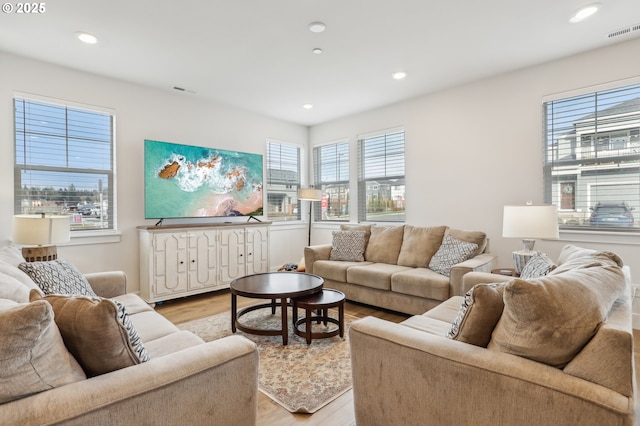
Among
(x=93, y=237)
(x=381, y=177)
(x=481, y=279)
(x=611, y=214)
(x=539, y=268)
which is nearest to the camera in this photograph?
(x=539, y=268)

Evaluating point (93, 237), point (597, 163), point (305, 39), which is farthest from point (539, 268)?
point (93, 237)

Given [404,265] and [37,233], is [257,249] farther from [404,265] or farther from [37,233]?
[37,233]

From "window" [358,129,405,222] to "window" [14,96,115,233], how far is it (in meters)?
3.44

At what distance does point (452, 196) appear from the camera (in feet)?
13.7

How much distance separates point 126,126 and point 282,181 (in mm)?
2487

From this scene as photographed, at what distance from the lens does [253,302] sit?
397 centimetres

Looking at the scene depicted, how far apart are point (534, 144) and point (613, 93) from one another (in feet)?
2.47

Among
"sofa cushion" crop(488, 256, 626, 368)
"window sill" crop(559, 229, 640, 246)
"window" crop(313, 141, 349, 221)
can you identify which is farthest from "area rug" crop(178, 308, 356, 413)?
"window" crop(313, 141, 349, 221)

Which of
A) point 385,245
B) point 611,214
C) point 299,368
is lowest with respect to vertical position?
point 299,368

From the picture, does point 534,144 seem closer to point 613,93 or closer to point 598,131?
point 598,131

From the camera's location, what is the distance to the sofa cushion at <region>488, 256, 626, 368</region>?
3.44ft

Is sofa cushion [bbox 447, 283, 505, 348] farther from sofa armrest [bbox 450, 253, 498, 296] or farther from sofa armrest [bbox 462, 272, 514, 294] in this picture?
sofa armrest [bbox 450, 253, 498, 296]

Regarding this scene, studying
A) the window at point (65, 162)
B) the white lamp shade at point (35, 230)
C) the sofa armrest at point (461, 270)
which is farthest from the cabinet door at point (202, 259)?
the sofa armrest at point (461, 270)

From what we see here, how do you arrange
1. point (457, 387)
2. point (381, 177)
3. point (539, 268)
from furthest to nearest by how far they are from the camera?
point (381, 177), point (539, 268), point (457, 387)
